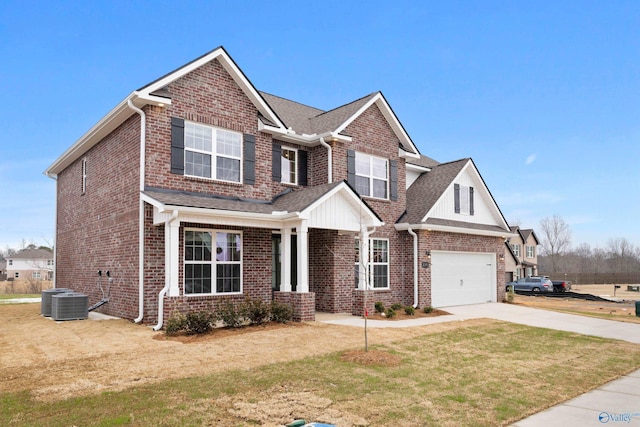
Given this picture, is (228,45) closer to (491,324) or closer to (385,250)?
(385,250)

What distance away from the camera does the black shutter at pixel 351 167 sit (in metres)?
16.9

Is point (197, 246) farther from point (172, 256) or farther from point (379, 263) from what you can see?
A: point (379, 263)

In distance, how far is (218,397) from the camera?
6281mm

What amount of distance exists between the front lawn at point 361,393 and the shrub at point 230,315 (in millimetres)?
2079

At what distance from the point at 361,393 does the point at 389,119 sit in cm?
1335

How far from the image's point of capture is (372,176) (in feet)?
58.4

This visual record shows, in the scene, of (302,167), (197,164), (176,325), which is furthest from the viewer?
(302,167)

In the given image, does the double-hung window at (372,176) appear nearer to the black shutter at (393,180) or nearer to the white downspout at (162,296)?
the black shutter at (393,180)

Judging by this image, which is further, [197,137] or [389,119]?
[389,119]

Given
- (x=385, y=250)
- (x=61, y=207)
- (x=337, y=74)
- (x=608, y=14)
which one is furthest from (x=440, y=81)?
(x=61, y=207)

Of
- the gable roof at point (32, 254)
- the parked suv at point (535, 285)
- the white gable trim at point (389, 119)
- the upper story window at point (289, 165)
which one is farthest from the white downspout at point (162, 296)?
the gable roof at point (32, 254)

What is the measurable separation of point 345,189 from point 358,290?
363 centimetres

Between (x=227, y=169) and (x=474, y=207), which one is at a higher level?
(x=227, y=169)

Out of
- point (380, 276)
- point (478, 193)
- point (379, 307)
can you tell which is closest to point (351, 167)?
point (380, 276)
